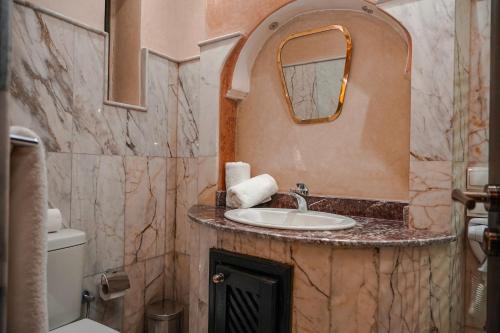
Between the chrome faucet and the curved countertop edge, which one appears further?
the chrome faucet

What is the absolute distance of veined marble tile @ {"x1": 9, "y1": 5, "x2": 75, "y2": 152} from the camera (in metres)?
1.51

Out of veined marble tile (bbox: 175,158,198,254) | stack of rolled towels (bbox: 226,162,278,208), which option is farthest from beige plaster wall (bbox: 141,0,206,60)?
stack of rolled towels (bbox: 226,162,278,208)

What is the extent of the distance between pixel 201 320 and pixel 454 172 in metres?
1.23

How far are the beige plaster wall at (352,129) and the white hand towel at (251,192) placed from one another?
118mm

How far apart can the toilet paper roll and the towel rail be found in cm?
156

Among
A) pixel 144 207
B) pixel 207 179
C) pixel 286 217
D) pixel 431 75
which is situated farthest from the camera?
pixel 144 207

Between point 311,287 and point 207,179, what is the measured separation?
0.97 m

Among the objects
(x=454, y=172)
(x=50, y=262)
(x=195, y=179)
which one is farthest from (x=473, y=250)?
(x=50, y=262)

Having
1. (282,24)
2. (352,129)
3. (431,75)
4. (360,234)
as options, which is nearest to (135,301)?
(360,234)

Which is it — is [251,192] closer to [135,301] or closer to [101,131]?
[101,131]

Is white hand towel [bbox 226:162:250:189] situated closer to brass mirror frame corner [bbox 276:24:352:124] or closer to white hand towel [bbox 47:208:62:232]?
brass mirror frame corner [bbox 276:24:352:124]

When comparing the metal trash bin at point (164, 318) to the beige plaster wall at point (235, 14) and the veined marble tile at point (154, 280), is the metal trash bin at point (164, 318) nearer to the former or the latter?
the veined marble tile at point (154, 280)

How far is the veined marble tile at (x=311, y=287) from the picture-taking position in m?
1.18

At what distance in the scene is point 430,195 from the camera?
1.31 m
